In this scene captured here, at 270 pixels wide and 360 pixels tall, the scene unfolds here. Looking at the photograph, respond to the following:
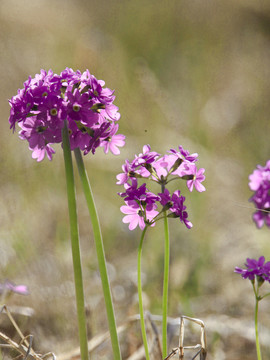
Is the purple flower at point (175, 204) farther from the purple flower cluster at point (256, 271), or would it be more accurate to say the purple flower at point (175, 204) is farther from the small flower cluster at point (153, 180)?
the purple flower cluster at point (256, 271)

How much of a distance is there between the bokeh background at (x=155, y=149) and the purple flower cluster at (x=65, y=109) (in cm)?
42

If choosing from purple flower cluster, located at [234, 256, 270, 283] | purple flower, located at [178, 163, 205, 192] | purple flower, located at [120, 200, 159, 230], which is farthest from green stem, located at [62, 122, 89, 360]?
purple flower cluster, located at [234, 256, 270, 283]

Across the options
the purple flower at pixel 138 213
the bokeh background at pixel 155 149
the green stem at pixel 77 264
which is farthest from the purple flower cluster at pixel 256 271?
the green stem at pixel 77 264

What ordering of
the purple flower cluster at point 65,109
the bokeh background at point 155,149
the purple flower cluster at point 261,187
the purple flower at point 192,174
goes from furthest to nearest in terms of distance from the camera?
the bokeh background at point 155,149 < the purple flower cluster at point 261,187 < the purple flower at point 192,174 < the purple flower cluster at point 65,109

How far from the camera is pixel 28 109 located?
137 cm

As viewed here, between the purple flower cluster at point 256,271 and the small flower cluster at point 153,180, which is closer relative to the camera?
the small flower cluster at point 153,180

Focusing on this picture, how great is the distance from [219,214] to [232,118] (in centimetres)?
94

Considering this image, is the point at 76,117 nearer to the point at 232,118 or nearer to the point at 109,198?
the point at 109,198

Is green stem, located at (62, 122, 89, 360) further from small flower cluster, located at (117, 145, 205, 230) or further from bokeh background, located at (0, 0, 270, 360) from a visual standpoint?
bokeh background, located at (0, 0, 270, 360)

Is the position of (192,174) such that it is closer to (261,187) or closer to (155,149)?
(261,187)

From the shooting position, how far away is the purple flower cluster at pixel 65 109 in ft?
4.43

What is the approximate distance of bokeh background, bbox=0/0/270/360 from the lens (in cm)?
231

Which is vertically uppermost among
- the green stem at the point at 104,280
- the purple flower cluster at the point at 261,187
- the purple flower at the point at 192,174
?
the purple flower cluster at the point at 261,187

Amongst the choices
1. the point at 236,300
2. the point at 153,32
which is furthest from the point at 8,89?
the point at 236,300
